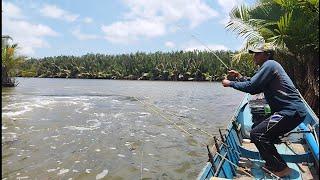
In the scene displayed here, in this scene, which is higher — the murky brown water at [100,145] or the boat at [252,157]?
the boat at [252,157]

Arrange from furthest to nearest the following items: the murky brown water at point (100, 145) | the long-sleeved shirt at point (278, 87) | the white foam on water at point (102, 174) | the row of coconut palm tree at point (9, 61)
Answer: the row of coconut palm tree at point (9, 61), the murky brown water at point (100, 145), the white foam on water at point (102, 174), the long-sleeved shirt at point (278, 87)

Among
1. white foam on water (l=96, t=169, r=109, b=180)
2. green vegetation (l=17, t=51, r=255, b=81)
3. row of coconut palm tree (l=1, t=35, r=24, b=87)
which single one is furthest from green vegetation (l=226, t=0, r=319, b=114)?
green vegetation (l=17, t=51, r=255, b=81)

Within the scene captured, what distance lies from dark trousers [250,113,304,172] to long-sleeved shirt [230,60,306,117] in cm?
12

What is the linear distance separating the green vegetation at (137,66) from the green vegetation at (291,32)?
4731 centimetres

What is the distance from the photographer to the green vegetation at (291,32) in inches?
535

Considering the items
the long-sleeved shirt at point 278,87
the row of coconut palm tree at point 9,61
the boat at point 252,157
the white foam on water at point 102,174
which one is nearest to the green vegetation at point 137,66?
the row of coconut palm tree at point 9,61

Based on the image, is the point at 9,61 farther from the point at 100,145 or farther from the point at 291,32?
the point at 291,32

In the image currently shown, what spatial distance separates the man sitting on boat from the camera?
5379 millimetres

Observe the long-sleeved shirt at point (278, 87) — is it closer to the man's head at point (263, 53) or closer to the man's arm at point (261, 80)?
the man's arm at point (261, 80)

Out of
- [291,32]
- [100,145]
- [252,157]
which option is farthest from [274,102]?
[291,32]

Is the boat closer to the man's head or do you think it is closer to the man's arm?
the man's arm

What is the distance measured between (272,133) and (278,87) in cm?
72

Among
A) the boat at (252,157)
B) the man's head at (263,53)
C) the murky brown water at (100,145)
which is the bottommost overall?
the murky brown water at (100,145)

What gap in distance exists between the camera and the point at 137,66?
79500mm
